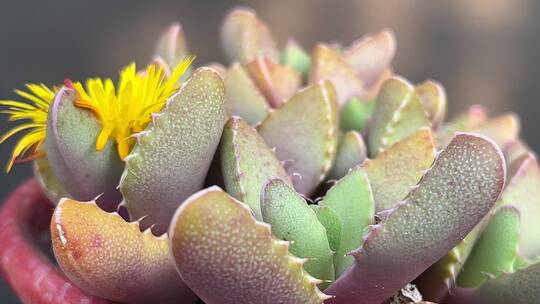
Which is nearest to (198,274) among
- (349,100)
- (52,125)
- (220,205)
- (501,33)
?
(220,205)

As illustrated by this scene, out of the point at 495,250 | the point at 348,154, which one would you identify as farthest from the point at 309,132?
the point at 495,250

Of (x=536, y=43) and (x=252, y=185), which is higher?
(x=252, y=185)

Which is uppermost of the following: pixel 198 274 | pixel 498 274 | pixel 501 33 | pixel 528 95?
pixel 198 274

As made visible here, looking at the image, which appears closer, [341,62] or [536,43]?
[341,62]

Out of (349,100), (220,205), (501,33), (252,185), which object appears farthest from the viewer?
(501,33)

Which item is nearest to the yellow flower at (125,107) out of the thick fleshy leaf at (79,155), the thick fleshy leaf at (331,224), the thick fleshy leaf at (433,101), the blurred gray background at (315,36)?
the thick fleshy leaf at (79,155)

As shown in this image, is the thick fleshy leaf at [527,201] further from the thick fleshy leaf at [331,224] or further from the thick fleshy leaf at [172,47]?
the thick fleshy leaf at [172,47]

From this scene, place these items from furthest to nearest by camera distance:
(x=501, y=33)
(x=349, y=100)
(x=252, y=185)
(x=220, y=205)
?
(x=501, y=33) < (x=349, y=100) < (x=252, y=185) < (x=220, y=205)

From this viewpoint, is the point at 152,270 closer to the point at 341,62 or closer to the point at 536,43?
the point at 341,62
